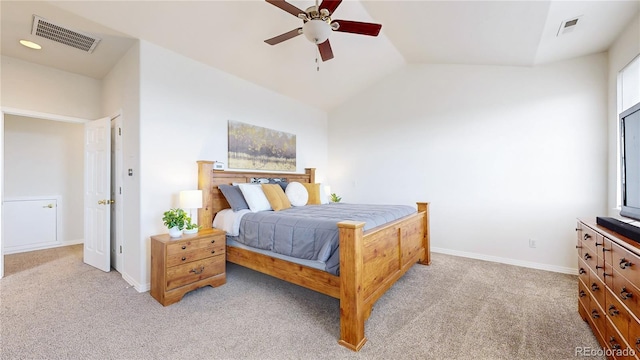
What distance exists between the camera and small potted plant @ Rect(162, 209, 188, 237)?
2.68m

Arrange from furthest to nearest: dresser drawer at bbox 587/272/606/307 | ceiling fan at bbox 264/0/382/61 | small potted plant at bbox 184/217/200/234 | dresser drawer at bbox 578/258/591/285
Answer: small potted plant at bbox 184/217/200/234 < ceiling fan at bbox 264/0/382/61 < dresser drawer at bbox 578/258/591/285 < dresser drawer at bbox 587/272/606/307

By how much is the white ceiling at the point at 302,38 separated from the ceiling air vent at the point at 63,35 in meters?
0.06

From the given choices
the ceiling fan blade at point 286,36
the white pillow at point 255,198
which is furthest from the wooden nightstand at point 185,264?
the ceiling fan blade at point 286,36

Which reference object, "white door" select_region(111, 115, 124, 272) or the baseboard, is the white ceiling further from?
the baseboard

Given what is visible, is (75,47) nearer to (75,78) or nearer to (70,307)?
(75,78)

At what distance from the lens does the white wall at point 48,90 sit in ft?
11.0

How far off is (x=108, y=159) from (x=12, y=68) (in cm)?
172

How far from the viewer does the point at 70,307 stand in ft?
7.98

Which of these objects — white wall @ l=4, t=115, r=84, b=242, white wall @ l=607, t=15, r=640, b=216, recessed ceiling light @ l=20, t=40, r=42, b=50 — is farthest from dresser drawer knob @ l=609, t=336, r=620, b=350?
white wall @ l=4, t=115, r=84, b=242

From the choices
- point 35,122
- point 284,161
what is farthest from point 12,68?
point 284,161

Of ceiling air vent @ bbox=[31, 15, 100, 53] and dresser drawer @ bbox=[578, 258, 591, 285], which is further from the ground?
ceiling air vent @ bbox=[31, 15, 100, 53]

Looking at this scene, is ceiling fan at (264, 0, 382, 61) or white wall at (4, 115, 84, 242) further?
white wall at (4, 115, 84, 242)

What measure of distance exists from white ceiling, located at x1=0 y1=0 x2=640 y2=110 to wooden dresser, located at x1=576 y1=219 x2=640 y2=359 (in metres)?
2.14

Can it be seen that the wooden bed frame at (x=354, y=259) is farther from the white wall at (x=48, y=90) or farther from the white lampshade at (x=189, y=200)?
the white wall at (x=48, y=90)
